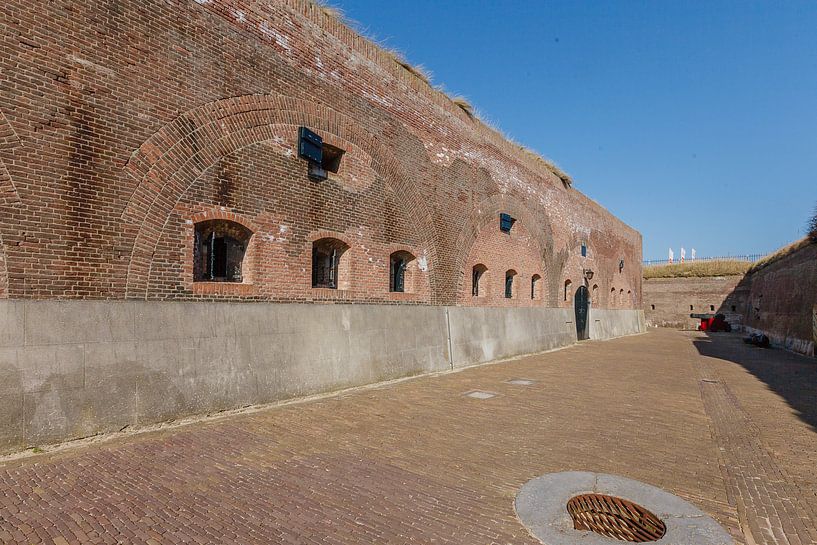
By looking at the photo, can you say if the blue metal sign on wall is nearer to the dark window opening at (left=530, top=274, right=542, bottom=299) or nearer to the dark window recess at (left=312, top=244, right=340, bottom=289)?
the dark window recess at (left=312, top=244, right=340, bottom=289)

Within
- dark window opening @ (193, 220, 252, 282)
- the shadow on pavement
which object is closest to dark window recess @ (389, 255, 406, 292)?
dark window opening @ (193, 220, 252, 282)

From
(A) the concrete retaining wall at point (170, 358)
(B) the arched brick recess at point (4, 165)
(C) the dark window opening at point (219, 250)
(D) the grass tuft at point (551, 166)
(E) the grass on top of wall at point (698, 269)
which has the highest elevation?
(D) the grass tuft at point (551, 166)

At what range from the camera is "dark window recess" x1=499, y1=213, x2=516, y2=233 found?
15453mm

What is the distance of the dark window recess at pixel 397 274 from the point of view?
36.6 ft

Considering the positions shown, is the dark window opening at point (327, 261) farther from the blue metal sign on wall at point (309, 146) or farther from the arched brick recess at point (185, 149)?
the arched brick recess at point (185, 149)

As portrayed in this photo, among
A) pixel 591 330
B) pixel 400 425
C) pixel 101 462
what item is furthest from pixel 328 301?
pixel 591 330

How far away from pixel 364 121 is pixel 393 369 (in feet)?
18.1

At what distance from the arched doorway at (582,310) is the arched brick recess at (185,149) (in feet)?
53.8

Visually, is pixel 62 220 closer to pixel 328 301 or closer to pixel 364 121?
pixel 328 301

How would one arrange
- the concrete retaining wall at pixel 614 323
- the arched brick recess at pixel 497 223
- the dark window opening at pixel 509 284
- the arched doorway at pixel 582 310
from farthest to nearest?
the concrete retaining wall at pixel 614 323 < the arched doorway at pixel 582 310 < the dark window opening at pixel 509 284 < the arched brick recess at pixel 497 223

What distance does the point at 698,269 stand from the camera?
1526 inches

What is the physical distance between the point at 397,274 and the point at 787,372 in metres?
10.9

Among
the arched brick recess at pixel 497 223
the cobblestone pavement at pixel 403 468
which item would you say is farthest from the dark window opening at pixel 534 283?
the cobblestone pavement at pixel 403 468

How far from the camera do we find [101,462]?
15.8ft
